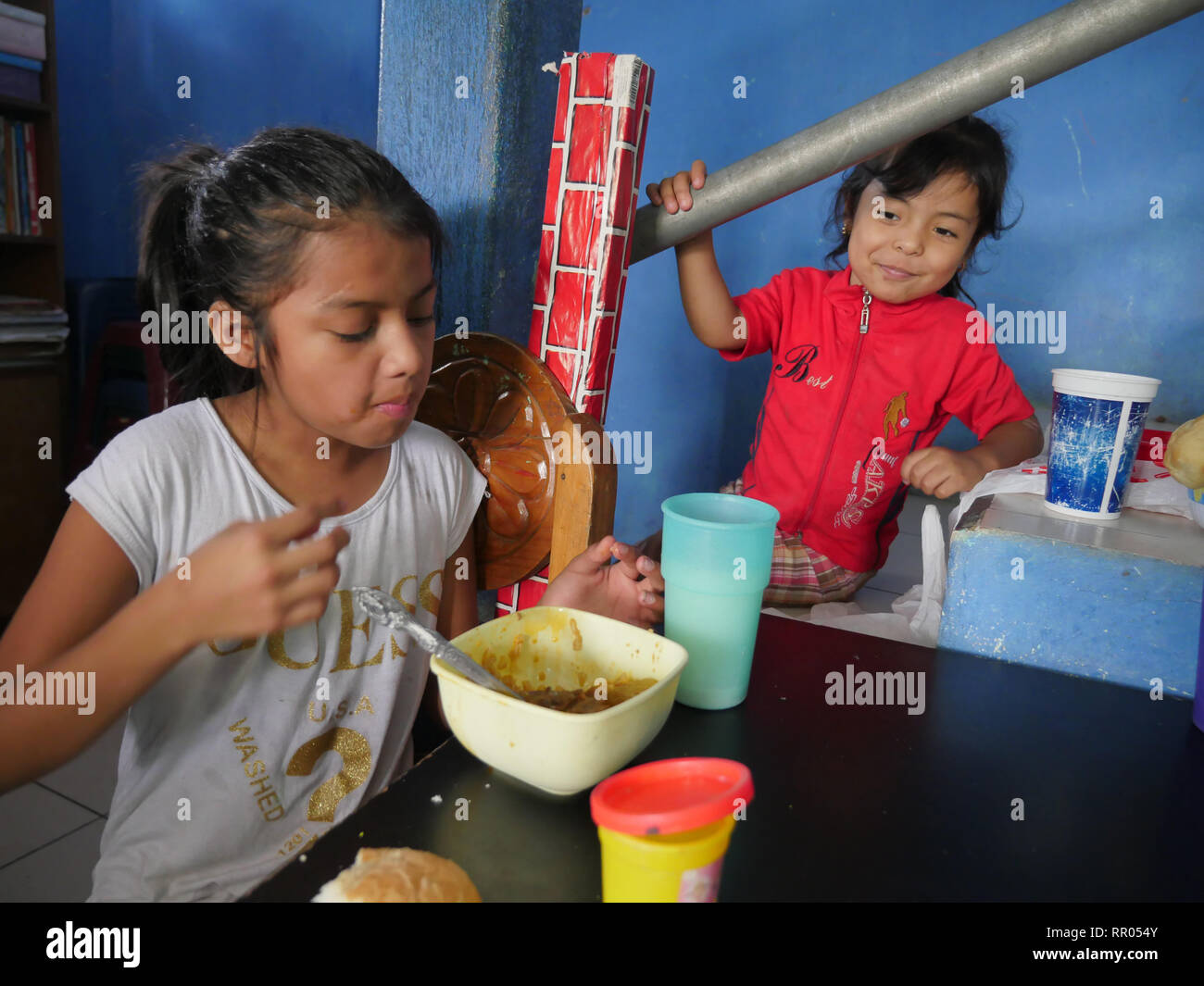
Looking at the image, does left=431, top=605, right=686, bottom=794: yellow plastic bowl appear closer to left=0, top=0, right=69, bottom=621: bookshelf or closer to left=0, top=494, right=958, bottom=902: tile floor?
left=0, top=494, right=958, bottom=902: tile floor

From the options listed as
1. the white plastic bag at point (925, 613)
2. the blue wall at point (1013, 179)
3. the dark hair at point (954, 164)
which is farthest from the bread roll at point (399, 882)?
the blue wall at point (1013, 179)

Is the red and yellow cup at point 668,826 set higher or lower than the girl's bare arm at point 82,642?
higher

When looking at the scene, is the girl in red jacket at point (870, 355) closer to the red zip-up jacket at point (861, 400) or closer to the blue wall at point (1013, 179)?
the red zip-up jacket at point (861, 400)

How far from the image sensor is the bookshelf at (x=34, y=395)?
267 centimetres

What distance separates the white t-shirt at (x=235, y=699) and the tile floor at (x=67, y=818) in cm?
57

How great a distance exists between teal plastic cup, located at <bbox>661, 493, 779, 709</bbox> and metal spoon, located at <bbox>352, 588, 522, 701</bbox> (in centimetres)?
20

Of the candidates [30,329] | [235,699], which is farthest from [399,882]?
[30,329]

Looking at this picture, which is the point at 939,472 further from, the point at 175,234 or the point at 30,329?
the point at 30,329

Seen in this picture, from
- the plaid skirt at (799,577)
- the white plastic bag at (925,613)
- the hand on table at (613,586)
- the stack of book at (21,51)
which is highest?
the stack of book at (21,51)

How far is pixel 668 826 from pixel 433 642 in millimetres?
301

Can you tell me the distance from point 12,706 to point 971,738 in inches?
35.1

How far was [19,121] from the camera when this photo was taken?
2.71 metres

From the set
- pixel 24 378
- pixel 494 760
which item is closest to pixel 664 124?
pixel 24 378
